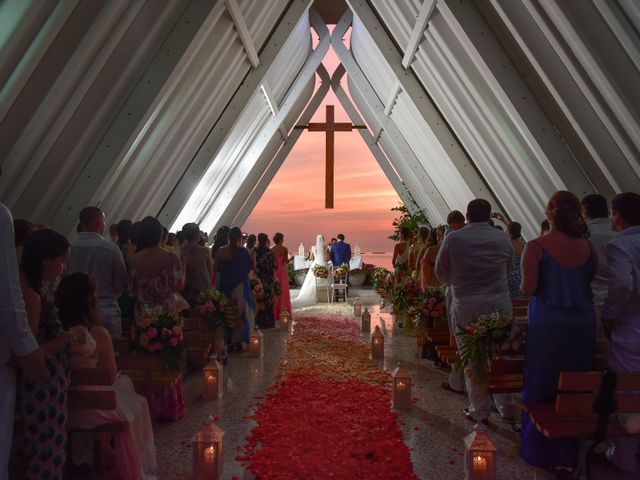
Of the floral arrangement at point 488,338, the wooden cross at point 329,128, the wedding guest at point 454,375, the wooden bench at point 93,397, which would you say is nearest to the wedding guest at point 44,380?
the wooden bench at point 93,397

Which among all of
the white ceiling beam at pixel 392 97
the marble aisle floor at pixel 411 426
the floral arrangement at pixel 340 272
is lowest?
the marble aisle floor at pixel 411 426

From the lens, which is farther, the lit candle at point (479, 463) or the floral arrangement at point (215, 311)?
the floral arrangement at point (215, 311)

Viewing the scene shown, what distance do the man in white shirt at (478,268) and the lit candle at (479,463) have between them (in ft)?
3.60

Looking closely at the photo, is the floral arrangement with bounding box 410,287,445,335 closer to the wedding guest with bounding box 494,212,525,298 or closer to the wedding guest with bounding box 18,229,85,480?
the wedding guest with bounding box 494,212,525,298

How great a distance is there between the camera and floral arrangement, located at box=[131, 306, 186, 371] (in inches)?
160

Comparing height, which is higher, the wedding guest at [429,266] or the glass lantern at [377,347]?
the wedding guest at [429,266]

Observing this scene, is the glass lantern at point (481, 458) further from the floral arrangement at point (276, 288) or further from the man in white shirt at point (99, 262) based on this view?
the floral arrangement at point (276, 288)

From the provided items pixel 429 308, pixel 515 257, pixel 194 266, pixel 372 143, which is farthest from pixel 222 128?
pixel 372 143

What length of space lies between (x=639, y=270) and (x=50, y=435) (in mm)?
3233

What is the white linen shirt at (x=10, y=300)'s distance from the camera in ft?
7.64

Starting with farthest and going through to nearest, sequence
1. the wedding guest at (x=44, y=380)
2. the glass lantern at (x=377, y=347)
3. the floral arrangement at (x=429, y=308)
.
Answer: the glass lantern at (x=377, y=347) → the floral arrangement at (x=429, y=308) → the wedding guest at (x=44, y=380)

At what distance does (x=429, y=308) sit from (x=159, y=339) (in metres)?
3.32

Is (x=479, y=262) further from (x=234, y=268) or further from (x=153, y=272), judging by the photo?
A: (x=234, y=268)

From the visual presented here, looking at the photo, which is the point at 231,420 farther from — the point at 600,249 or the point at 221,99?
the point at 221,99
